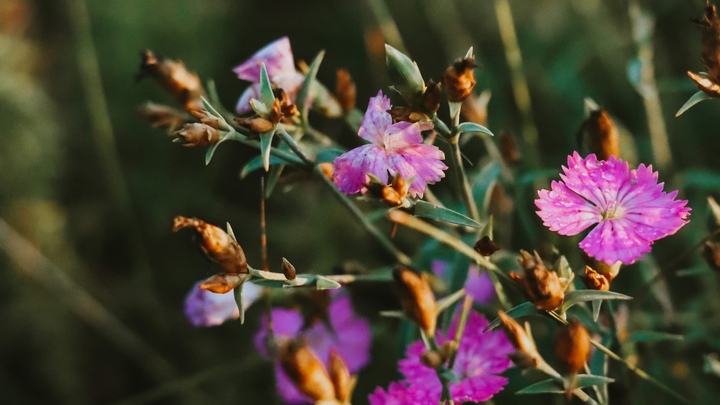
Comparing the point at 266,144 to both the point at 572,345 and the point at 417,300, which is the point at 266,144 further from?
the point at 572,345

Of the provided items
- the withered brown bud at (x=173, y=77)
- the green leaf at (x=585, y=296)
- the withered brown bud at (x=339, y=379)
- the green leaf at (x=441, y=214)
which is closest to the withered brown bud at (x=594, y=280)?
the green leaf at (x=585, y=296)

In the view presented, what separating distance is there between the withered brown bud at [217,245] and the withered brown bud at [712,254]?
48cm

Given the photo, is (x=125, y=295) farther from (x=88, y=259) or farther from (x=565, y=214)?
(x=565, y=214)

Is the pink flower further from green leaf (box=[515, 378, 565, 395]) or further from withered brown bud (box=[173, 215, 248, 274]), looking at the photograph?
green leaf (box=[515, 378, 565, 395])

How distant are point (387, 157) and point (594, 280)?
23cm

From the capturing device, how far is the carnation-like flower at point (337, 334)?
1.05 metres

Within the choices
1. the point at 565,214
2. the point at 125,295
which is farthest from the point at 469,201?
the point at 125,295

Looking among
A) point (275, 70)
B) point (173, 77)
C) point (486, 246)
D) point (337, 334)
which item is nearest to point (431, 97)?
point (486, 246)

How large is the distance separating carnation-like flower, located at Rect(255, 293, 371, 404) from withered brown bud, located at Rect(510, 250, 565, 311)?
0.40 meters

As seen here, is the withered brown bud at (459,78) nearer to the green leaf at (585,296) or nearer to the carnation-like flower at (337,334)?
the green leaf at (585,296)

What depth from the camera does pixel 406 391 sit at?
76cm

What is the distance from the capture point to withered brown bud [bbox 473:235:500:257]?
72cm

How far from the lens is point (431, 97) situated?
70 centimetres

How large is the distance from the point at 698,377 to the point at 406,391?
1.92 feet
